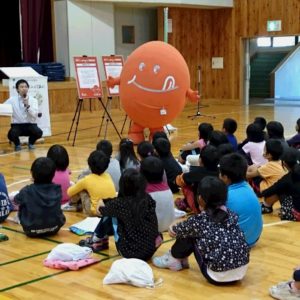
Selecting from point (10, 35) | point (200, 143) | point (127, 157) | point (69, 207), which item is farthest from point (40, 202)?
point (10, 35)

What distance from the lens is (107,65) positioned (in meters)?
11.0

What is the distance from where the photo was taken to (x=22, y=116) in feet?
30.6

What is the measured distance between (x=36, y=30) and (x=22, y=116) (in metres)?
6.56

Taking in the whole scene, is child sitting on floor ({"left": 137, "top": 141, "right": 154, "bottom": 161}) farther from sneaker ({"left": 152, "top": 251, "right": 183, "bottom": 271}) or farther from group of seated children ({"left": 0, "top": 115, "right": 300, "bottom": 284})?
sneaker ({"left": 152, "top": 251, "right": 183, "bottom": 271})

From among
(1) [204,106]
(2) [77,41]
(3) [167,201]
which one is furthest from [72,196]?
(1) [204,106]

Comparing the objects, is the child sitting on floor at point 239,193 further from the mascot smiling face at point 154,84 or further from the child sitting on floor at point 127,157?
the mascot smiling face at point 154,84

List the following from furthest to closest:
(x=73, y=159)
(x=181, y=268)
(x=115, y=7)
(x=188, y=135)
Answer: (x=115, y=7) < (x=188, y=135) < (x=73, y=159) < (x=181, y=268)

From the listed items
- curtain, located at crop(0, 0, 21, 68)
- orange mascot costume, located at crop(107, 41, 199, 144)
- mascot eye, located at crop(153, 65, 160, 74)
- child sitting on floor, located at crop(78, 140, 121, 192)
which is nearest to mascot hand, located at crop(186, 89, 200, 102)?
orange mascot costume, located at crop(107, 41, 199, 144)

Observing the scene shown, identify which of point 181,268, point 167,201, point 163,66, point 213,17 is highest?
point 213,17

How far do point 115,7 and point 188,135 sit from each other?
728 centimetres

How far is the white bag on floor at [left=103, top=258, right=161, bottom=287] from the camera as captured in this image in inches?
142

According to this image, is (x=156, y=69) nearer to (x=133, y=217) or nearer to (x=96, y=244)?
(x=96, y=244)

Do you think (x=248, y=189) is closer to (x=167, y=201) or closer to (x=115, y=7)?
(x=167, y=201)

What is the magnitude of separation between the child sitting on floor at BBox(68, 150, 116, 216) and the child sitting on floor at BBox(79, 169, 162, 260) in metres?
1.04
